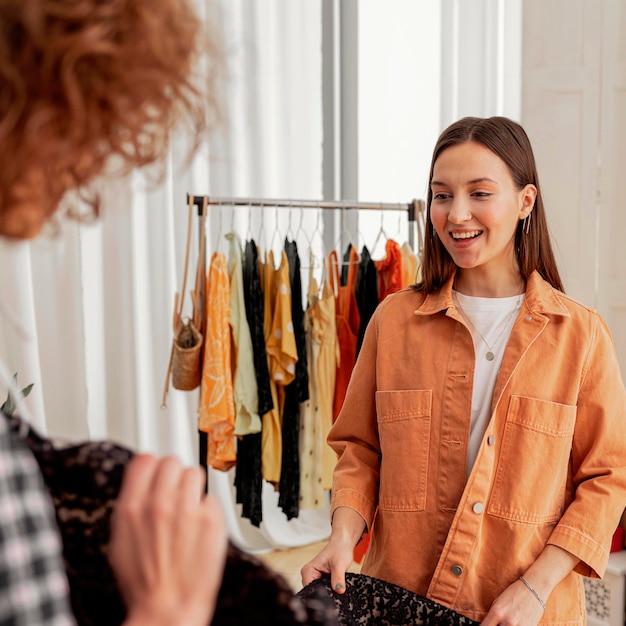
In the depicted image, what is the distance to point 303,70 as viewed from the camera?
371 centimetres

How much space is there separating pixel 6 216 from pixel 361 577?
901 millimetres

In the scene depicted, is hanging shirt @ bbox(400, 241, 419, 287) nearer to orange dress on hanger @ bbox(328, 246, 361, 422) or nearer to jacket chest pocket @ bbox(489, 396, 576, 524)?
orange dress on hanger @ bbox(328, 246, 361, 422)

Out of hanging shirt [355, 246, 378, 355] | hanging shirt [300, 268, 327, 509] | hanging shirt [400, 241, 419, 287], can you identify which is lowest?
hanging shirt [300, 268, 327, 509]

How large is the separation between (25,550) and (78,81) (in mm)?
314

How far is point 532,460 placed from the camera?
1.41 meters

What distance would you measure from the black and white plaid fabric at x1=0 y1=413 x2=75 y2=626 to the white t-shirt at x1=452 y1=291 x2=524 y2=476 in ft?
3.54

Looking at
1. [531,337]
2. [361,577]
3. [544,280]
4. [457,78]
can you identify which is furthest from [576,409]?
[457,78]

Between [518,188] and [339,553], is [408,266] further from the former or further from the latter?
[339,553]

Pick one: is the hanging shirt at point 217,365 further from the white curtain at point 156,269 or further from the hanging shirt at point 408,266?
the hanging shirt at point 408,266

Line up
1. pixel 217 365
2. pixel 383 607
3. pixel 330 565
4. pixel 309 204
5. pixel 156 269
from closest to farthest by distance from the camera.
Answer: pixel 383 607
pixel 330 565
pixel 217 365
pixel 309 204
pixel 156 269

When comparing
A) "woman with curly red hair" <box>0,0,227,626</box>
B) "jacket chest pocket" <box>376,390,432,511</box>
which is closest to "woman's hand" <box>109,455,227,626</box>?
"woman with curly red hair" <box>0,0,227,626</box>

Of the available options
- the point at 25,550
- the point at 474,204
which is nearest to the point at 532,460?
the point at 474,204

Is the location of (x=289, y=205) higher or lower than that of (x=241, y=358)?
higher

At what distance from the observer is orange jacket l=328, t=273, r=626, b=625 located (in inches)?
54.8
